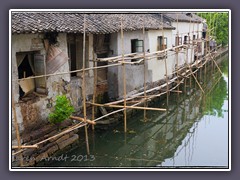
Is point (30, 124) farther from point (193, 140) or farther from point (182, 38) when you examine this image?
point (182, 38)

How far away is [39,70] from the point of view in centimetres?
905

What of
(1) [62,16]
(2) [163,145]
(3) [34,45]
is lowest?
(2) [163,145]

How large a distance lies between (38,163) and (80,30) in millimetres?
3875

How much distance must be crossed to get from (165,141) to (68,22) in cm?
478

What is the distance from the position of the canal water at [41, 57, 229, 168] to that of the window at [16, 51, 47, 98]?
1.95 metres

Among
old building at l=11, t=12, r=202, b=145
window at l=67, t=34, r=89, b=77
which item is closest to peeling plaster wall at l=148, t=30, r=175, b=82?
old building at l=11, t=12, r=202, b=145

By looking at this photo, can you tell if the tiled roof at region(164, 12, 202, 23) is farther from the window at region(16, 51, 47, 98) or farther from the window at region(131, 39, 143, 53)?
the window at region(16, 51, 47, 98)

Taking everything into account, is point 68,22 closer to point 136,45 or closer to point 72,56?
point 72,56

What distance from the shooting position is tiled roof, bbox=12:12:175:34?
7.73 metres

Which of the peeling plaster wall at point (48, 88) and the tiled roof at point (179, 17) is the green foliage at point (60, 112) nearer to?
the peeling plaster wall at point (48, 88)

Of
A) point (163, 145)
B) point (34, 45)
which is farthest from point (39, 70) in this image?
point (163, 145)

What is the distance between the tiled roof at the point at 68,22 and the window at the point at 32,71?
100 centimetres

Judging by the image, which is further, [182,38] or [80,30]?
[182,38]

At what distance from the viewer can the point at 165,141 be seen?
10.6 meters
